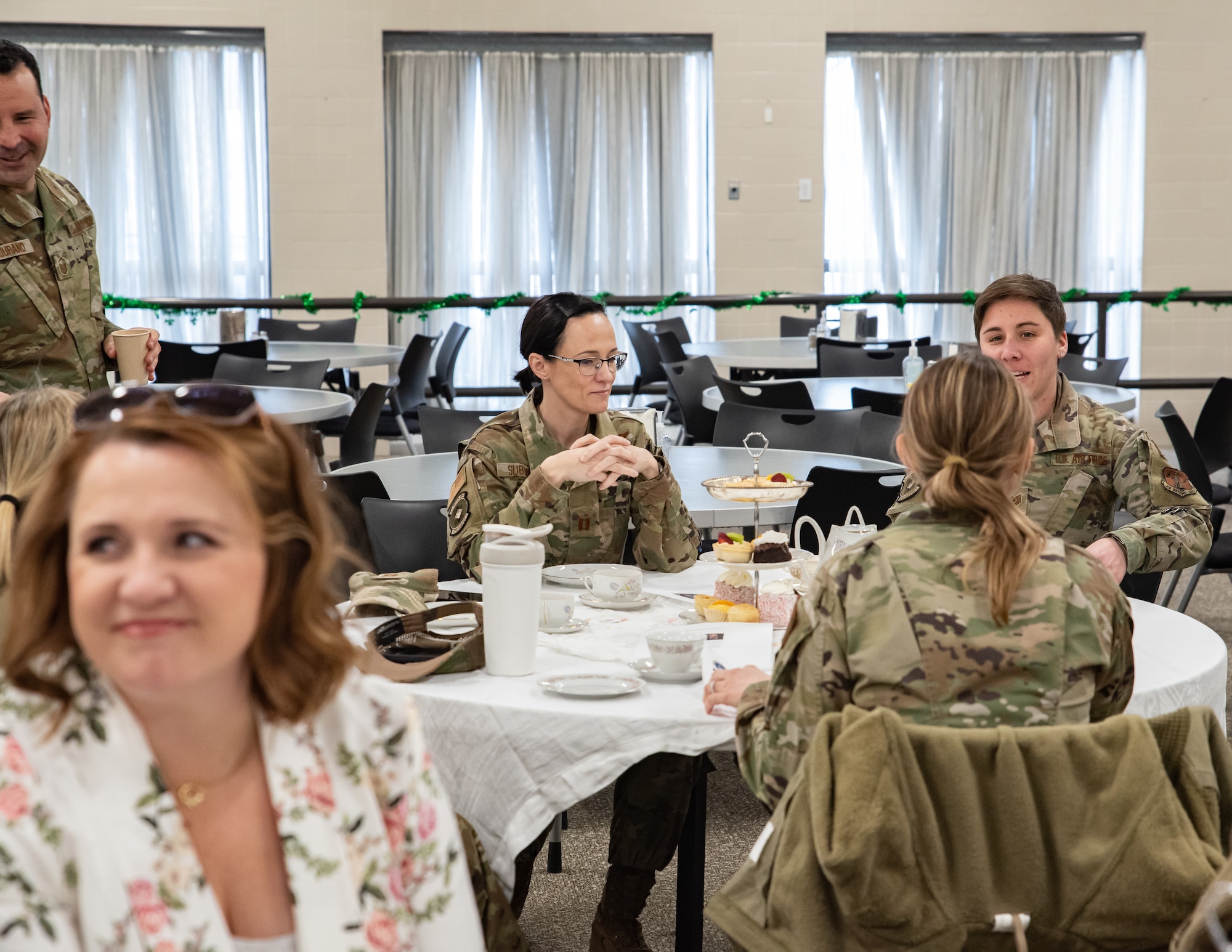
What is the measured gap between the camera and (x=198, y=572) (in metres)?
1.03

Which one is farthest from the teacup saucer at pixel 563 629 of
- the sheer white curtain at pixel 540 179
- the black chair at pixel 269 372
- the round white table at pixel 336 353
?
the sheer white curtain at pixel 540 179

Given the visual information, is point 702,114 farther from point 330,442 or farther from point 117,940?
point 117,940

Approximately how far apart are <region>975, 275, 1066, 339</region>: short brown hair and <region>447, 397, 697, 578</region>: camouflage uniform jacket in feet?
2.48

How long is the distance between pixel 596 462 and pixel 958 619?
109 centimetres

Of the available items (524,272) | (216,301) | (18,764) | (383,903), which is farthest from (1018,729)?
(524,272)

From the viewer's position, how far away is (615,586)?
2299 mm

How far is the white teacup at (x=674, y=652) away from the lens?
1846 mm

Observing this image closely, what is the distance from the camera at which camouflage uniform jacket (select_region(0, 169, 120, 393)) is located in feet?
10.1

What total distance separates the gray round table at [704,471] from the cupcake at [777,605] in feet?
2.11

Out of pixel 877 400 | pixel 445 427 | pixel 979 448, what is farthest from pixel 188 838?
pixel 877 400

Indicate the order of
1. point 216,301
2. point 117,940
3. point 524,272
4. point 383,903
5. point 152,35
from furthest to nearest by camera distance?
point 524,272 < point 152,35 < point 216,301 < point 383,903 < point 117,940

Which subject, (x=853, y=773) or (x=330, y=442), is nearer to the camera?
(x=853, y=773)

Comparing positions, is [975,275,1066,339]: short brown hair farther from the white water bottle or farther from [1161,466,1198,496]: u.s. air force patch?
the white water bottle

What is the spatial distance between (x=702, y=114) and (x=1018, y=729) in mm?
8724
